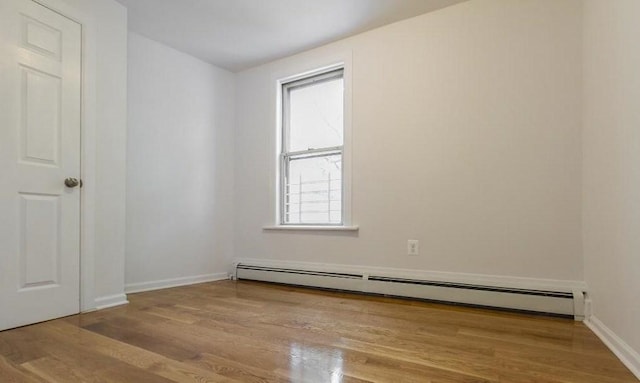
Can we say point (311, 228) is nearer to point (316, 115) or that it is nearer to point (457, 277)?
point (316, 115)

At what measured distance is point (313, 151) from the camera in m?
3.65

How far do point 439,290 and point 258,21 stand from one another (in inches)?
107

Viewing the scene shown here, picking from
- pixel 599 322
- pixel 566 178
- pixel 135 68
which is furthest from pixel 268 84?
pixel 599 322

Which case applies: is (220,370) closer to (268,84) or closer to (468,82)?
(468,82)

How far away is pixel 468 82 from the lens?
279 centimetres

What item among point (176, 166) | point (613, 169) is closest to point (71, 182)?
point (176, 166)

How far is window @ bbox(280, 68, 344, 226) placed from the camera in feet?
11.6

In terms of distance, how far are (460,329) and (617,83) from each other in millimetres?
1561

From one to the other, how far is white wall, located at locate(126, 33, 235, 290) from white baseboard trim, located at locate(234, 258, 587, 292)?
90 centimetres

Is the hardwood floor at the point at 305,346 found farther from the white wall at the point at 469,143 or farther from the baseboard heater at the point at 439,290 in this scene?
the white wall at the point at 469,143

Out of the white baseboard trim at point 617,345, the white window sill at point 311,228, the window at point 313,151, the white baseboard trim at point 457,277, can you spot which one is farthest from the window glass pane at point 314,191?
the white baseboard trim at point 617,345

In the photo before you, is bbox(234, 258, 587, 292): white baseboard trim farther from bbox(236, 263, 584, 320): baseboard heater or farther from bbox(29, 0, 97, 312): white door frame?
bbox(29, 0, 97, 312): white door frame

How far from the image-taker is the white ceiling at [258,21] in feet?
9.33

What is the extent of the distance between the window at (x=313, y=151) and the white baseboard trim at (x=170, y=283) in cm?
97
